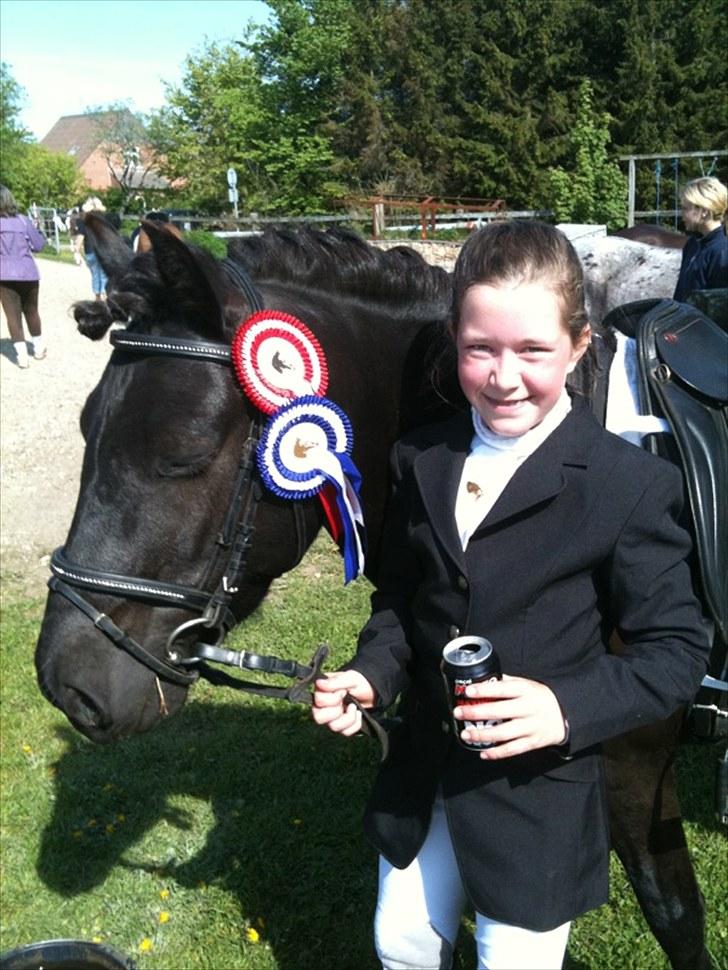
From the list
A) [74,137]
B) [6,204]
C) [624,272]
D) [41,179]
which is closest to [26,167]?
[41,179]

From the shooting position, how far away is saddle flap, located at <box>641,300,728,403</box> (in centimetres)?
210

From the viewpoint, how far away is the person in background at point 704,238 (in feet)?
18.8

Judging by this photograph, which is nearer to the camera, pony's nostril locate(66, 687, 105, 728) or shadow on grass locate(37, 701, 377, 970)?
pony's nostril locate(66, 687, 105, 728)

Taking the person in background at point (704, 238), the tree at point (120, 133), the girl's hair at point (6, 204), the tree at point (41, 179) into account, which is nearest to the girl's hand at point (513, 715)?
the person in background at point (704, 238)

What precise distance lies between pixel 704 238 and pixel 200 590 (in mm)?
5130

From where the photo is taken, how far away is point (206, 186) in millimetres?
49969

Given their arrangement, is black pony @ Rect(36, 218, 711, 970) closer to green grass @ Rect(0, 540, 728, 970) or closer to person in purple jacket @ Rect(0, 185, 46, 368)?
green grass @ Rect(0, 540, 728, 970)

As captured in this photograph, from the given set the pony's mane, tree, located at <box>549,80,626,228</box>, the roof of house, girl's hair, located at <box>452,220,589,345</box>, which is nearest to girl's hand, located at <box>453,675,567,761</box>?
girl's hair, located at <box>452,220,589,345</box>

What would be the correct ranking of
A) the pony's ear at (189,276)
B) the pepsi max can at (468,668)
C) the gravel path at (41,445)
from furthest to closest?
the gravel path at (41,445), the pony's ear at (189,276), the pepsi max can at (468,668)

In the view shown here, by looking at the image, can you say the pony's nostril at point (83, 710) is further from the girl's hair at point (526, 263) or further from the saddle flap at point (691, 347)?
the saddle flap at point (691, 347)

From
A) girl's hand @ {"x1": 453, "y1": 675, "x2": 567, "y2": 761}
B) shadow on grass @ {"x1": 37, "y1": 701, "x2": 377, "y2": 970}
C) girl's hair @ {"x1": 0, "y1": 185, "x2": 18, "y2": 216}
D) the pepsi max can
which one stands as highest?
girl's hair @ {"x1": 0, "y1": 185, "x2": 18, "y2": 216}

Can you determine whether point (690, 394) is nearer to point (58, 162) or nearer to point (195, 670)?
point (195, 670)

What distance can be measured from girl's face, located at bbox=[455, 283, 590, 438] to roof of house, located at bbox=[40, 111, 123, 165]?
3677 inches

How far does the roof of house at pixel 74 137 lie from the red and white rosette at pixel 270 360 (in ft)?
305
